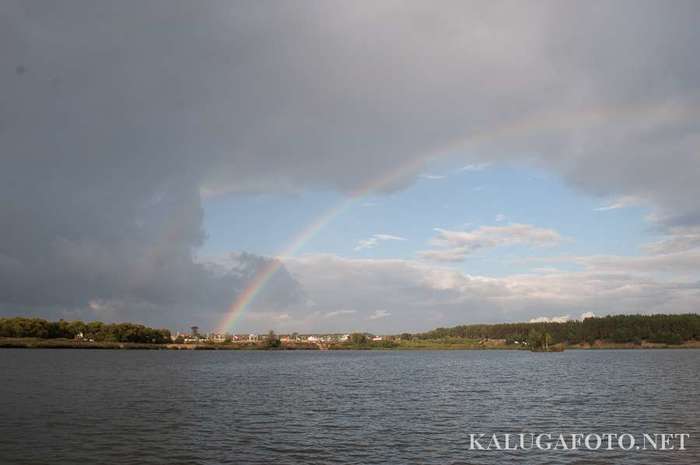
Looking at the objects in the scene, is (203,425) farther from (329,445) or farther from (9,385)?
(9,385)

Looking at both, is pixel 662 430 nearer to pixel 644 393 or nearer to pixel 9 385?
pixel 644 393

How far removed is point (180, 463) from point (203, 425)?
15.7 m

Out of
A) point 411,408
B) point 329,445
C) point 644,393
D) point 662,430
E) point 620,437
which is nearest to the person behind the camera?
point 329,445

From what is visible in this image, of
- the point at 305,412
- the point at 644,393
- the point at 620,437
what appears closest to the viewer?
the point at 620,437

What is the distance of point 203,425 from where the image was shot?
4931 cm

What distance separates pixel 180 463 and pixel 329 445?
448 inches

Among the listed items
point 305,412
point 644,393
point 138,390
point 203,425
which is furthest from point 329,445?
point 644,393

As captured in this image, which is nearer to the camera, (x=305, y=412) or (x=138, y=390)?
(x=305, y=412)

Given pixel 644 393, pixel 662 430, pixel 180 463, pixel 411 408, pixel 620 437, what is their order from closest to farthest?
pixel 180 463 → pixel 620 437 → pixel 662 430 → pixel 411 408 → pixel 644 393

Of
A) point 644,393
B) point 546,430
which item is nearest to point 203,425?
point 546,430

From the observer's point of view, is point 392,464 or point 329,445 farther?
point 329,445

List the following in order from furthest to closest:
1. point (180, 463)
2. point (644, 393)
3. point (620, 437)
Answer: point (644, 393) < point (620, 437) < point (180, 463)

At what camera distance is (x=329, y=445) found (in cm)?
4053

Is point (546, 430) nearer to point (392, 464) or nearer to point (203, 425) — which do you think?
point (392, 464)
